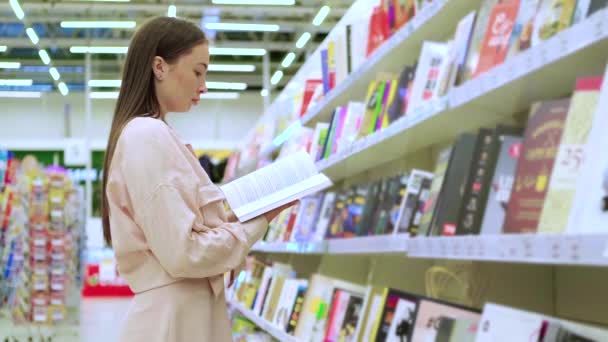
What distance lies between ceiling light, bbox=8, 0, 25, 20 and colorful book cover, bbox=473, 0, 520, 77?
13.0 meters

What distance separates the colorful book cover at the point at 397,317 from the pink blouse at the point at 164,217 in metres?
0.56

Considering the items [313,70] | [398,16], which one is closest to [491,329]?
[398,16]

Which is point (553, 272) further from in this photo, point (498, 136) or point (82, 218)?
point (82, 218)

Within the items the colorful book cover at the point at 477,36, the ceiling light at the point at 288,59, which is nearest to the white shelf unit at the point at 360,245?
the colorful book cover at the point at 477,36

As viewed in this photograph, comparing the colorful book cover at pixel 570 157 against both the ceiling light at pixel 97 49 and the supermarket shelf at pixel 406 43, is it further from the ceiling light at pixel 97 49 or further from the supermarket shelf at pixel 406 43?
the ceiling light at pixel 97 49

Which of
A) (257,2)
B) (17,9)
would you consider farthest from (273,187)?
(17,9)

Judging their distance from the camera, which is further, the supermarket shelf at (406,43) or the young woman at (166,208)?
the supermarket shelf at (406,43)

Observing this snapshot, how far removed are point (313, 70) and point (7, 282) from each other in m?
8.29

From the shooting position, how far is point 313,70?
4.98 meters

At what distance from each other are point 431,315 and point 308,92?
2.85 m

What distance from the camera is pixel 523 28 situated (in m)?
1.79

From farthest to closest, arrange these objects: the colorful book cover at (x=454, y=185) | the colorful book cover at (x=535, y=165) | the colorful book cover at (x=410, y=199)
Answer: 1. the colorful book cover at (x=410, y=199)
2. the colorful book cover at (x=454, y=185)
3. the colorful book cover at (x=535, y=165)

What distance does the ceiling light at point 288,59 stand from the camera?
18906 mm

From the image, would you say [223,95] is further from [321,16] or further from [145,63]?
[145,63]
